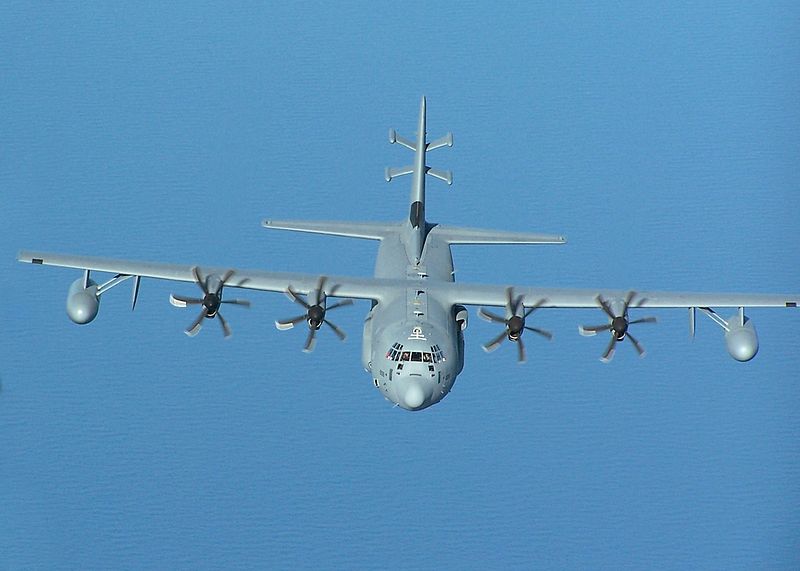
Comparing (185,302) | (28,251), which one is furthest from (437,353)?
(28,251)

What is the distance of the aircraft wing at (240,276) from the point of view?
61.2m

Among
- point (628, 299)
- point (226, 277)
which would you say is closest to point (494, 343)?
point (628, 299)

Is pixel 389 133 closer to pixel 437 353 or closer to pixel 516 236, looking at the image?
pixel 516 236

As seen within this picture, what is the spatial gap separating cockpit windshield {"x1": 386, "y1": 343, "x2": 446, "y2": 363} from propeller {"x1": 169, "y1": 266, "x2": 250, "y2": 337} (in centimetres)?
789

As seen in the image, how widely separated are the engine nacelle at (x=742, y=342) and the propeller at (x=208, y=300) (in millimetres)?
21944

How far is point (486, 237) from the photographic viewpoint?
67688 mm

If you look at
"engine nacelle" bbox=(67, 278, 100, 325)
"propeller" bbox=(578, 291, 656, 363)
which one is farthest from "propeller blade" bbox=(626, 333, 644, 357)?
"engine nacelle" bbox=(67, 278, 100, 325)

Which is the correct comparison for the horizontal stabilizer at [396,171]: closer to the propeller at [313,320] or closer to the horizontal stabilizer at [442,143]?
the horizontal stabilizer at [442,143]

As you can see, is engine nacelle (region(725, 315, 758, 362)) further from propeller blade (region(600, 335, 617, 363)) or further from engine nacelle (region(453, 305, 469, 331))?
engine nacelle (region(453, 305, 469, 331))

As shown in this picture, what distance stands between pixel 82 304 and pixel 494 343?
18.8 meters

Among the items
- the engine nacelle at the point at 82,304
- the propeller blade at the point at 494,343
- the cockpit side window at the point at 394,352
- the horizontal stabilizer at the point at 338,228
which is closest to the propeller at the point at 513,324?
the propeller blade at the point at 494,343

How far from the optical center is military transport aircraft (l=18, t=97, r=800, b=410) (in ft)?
190

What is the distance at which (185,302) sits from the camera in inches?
2389

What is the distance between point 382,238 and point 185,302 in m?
11.6
